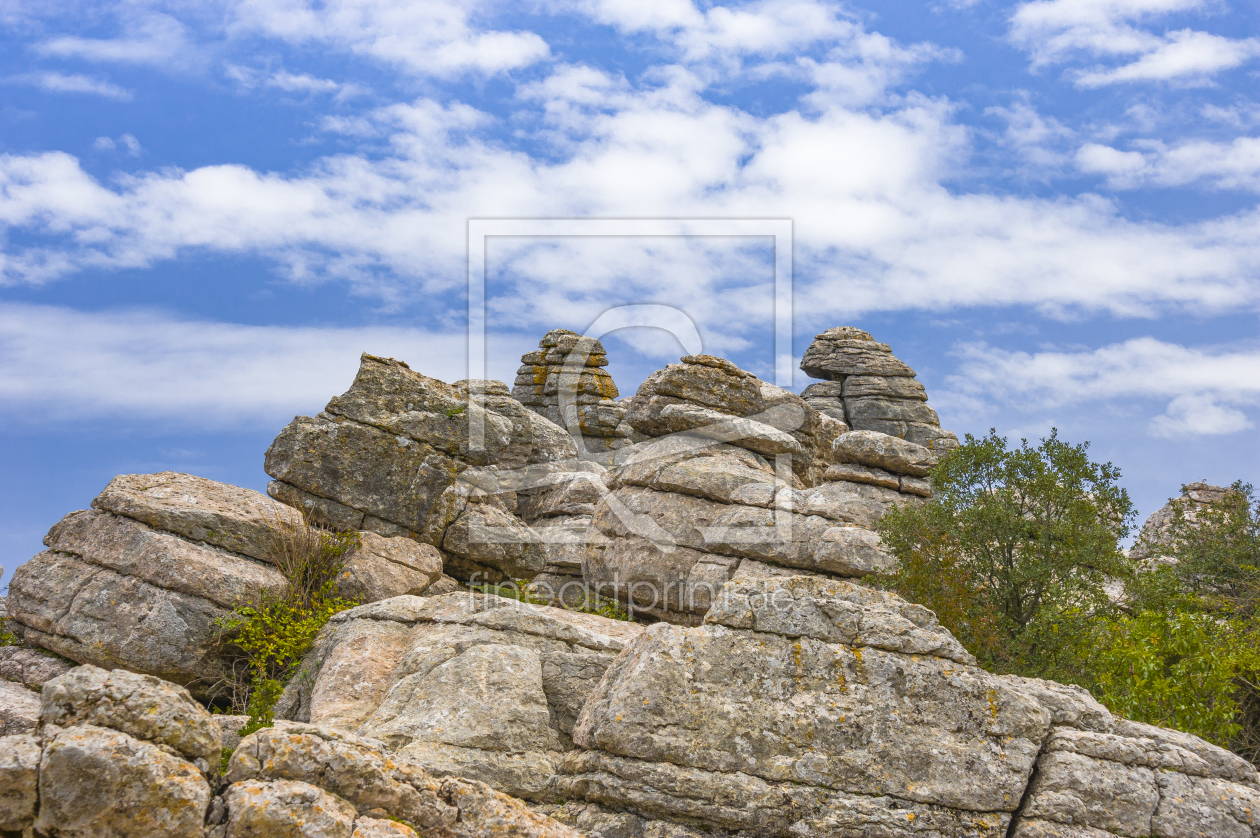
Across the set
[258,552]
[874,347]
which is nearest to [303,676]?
[258,552]

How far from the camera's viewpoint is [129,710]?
822 cm

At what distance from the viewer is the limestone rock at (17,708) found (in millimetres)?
15758

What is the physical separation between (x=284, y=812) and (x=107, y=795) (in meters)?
1.52

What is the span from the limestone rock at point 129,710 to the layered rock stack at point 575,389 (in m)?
45.5

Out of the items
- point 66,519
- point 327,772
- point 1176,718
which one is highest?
point 66,519

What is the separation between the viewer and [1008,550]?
21.4m

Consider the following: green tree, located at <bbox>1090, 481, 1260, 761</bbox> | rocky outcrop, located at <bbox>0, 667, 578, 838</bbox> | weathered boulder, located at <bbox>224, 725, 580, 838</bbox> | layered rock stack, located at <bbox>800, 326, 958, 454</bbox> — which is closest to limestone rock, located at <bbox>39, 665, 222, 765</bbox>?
rocky outcrop, located at <bbox>0, 667, 578, 838</bbox>

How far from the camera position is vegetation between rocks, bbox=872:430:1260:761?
17297 mm

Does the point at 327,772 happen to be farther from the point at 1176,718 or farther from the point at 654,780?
the point at 1176,718

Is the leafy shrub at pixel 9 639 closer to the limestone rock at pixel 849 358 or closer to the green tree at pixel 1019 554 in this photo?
the green tree at pixel 1019 554

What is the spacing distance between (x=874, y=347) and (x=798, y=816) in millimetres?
66150

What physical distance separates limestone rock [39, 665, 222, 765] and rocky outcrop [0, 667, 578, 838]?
10 mm

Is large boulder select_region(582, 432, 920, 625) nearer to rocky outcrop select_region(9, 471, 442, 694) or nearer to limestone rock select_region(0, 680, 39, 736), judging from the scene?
rocky outcrop select_region(9, 471, 442, 694)

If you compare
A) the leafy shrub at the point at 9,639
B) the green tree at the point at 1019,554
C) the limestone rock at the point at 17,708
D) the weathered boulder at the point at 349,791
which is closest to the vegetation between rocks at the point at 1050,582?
the green tree at the point at 1019,554
